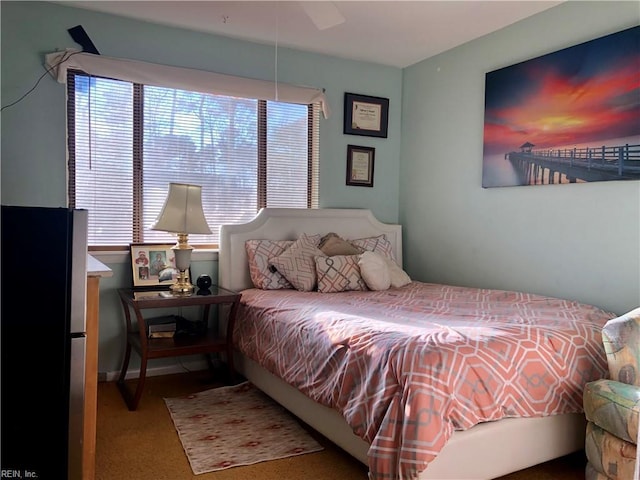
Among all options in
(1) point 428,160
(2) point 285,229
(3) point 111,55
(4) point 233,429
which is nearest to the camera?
(4) point 233,429

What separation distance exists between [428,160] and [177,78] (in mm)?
2050

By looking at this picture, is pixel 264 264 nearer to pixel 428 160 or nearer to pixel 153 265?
pixel 153 265

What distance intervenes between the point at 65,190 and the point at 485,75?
2.97 m

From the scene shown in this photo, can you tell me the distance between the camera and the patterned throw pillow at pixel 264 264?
3.54 m

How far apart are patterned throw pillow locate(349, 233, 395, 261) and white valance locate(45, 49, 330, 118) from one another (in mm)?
1046

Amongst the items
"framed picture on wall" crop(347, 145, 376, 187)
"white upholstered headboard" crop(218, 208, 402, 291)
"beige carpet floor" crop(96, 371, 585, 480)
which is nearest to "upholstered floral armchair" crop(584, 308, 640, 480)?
"beige carpet floor" crop(96, 371, 585, 480)

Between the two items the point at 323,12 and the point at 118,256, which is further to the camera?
the point at 118,256

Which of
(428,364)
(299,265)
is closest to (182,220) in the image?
(299,265)

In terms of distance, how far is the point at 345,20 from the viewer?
3.33 m

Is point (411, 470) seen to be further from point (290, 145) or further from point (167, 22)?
point (167, 22)

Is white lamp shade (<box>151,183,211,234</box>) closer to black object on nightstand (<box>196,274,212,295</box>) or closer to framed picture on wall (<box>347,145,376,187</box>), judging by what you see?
black object on nightstand (<box>196,274,212,295</box>)

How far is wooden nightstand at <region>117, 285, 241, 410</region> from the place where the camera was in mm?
2934

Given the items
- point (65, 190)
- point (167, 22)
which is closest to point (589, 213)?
point (167, 22)

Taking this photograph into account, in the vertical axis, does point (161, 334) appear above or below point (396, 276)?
below
